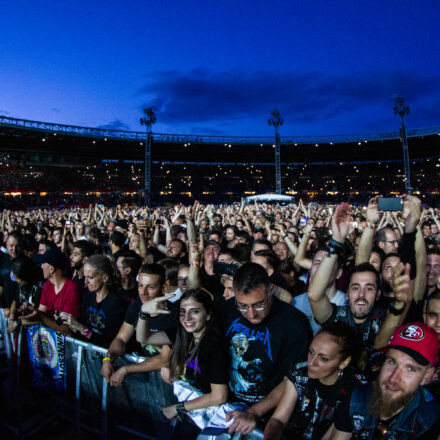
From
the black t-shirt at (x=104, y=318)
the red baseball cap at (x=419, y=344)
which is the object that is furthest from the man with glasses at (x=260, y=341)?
the black t-shirt at (x=104, y=318)

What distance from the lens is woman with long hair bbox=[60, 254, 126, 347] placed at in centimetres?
321

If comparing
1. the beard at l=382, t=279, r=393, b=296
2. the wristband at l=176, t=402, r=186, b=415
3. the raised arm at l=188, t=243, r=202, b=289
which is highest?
the raised arm at l=188, t=243, r=202, b=289

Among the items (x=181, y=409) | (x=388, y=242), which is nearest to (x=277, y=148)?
(x=388, y=242)

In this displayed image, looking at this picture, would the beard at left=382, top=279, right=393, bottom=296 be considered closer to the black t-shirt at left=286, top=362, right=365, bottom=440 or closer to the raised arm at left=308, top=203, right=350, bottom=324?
the raised arm at left=308, top=203, right=350, bottom=324

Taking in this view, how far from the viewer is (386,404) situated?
1635 millimetres

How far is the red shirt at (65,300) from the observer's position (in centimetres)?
356

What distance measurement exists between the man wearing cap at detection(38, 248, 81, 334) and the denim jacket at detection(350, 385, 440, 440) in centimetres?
284

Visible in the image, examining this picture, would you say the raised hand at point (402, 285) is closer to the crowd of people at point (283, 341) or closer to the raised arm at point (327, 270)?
the crowd of people at point (283, 341)

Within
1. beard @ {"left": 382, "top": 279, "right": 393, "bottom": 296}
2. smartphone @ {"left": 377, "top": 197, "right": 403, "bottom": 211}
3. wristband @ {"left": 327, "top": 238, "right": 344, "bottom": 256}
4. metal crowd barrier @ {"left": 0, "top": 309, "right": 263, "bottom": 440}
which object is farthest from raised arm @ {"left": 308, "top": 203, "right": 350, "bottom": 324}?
metal crowd barrier @ {"left": 0, "top": 309, "right": 263, "bottom": 440}

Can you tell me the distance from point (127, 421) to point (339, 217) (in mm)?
2469

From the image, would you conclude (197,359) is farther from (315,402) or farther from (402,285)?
(402,285)

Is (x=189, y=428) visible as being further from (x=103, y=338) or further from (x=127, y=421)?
(x=103, y=338)

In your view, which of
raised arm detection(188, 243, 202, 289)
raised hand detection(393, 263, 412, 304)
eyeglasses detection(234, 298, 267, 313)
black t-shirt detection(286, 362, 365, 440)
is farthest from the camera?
raised arm detection(188, 243, 202, 289)

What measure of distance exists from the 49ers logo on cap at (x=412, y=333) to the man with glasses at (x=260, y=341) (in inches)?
24.2
